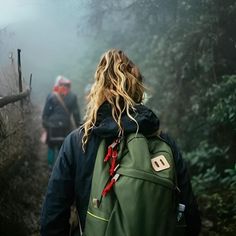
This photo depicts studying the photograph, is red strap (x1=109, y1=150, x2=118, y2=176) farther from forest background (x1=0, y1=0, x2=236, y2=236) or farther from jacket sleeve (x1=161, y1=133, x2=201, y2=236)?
forest background (x1=0, y1=0, x2=236, y2=236)

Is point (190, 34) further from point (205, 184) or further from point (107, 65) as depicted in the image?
point (107, 65)

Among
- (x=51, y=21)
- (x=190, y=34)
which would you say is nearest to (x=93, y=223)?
(x=190, y=34)

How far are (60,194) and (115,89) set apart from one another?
73cm

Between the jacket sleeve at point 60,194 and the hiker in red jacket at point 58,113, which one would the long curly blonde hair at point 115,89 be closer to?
the jacket sleeve at point 60,194

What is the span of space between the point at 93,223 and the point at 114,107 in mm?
688

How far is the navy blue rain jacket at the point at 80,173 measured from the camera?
2529 mm

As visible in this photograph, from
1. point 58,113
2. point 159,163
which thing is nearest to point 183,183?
point 159,163

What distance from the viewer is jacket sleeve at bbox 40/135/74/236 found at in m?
2.63

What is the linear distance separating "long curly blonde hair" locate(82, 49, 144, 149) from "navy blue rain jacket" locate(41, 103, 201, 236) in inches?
1.4

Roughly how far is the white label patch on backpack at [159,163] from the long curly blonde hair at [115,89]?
25 cm

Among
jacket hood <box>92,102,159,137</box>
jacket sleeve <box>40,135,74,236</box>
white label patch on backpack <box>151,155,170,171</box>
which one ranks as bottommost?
jacket sleeve <box>40,135,74,236</box>

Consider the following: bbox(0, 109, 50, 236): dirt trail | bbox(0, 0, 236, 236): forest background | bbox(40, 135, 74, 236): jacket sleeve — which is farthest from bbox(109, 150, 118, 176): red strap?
bbox(0, 109, 50, 236): dirt trail

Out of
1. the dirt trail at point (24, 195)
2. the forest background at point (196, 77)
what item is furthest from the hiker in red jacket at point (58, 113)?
the forest background at point (196, 77)

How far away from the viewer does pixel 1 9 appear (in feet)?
20.2
